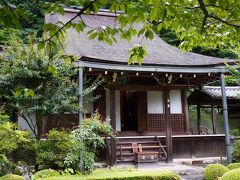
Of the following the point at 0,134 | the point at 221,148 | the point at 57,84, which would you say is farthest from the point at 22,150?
the point at 221,148

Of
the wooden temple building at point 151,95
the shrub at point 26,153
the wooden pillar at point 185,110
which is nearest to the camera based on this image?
the shrub at point 26,153

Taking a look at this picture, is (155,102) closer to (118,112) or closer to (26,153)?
(118,112)

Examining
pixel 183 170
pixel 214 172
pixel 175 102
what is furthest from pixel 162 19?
pixel 175 102

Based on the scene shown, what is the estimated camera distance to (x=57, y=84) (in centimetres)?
998

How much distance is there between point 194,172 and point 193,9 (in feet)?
24.2

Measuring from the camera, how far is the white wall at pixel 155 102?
13.9m

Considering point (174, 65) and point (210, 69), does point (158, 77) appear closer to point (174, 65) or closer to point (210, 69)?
point (174, 65)

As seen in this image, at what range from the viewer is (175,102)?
47.2 ft

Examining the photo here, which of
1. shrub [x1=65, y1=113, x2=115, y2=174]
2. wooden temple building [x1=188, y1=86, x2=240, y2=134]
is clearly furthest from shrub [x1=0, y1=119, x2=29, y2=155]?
wooden temple building [x1=188, y1=86, x2=240, y2=134]

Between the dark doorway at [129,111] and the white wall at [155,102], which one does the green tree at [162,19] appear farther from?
the dark doorway at [129,111]

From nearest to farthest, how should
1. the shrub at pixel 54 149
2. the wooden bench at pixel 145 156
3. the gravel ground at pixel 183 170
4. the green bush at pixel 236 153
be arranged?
the shrub at pixel 54 149
the gravel ground at pixel 183 170
the wooden bench at pixel 145 156
the green bush at pixel 236 153

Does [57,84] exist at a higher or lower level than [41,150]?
higher

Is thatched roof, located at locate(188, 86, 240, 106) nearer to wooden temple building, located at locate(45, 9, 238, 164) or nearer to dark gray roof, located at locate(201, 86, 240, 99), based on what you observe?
dark gray roof, located at locate(201, 86, 240, 99)

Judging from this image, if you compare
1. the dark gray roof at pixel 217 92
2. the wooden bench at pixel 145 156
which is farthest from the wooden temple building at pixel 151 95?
the dark gray roof at pixel 217 92
